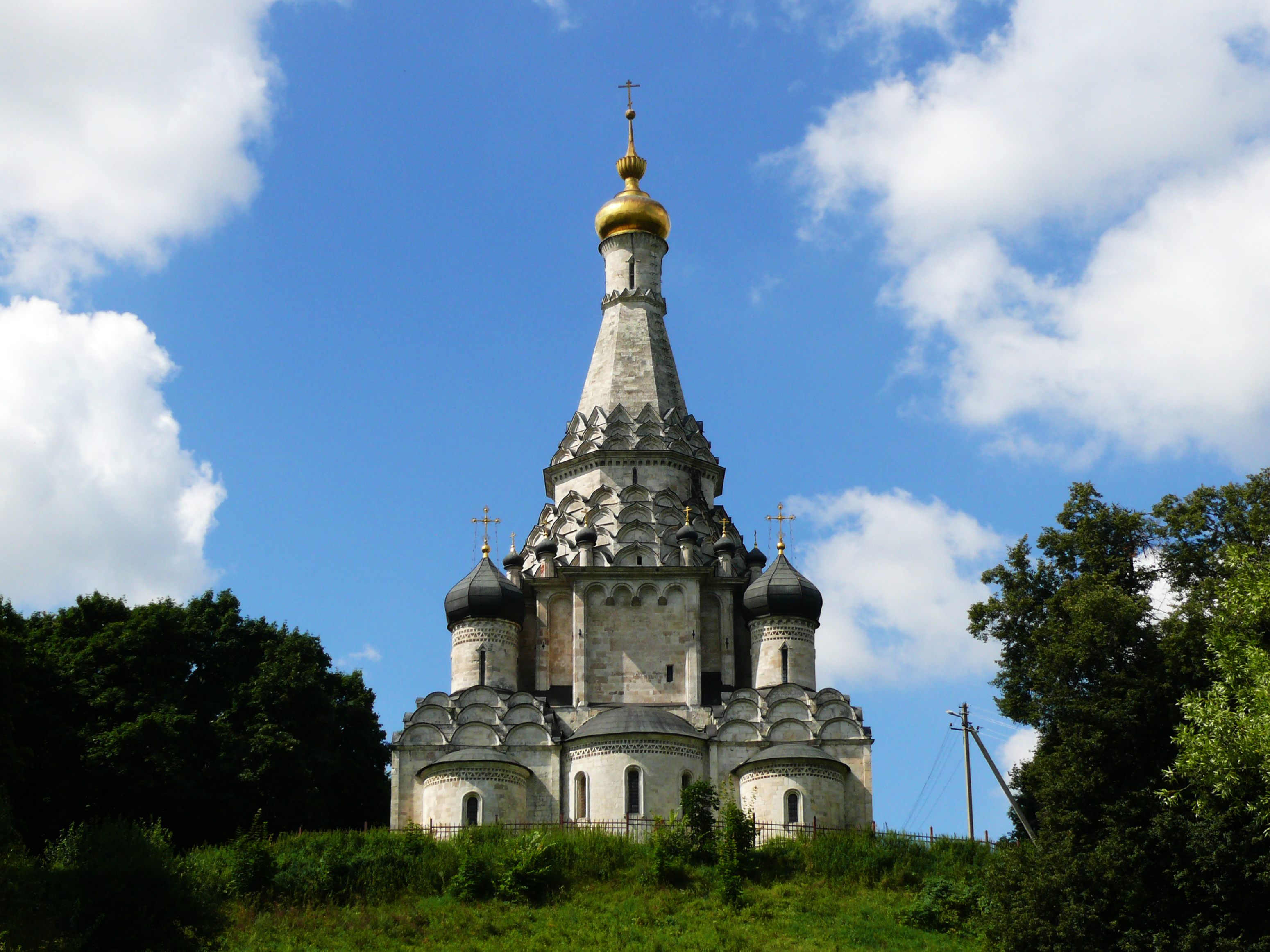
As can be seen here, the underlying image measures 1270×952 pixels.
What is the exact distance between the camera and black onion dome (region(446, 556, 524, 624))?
40.0 metres

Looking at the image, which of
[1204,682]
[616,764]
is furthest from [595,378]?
[1204,682]

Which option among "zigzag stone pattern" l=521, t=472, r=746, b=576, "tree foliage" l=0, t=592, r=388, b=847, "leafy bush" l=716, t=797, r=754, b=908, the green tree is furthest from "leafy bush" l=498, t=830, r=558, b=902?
the green tree

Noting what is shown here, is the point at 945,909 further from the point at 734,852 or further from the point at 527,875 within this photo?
the point at 527,875

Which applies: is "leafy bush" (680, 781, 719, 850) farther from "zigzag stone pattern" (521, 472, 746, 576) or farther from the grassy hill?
"zigzag stone pattern" (521, 472, 746, 576)

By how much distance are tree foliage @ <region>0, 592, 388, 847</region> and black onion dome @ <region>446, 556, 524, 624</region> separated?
373cm

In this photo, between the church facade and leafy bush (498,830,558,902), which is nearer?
leafy bush (498,830,558,902)

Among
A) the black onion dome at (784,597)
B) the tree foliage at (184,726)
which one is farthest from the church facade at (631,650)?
the tree foliage at (184,726)

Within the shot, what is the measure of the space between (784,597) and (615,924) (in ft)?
43.6

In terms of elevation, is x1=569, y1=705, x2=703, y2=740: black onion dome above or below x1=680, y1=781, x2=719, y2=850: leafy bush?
above

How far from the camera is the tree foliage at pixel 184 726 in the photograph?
34438 mm

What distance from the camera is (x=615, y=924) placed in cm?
2808

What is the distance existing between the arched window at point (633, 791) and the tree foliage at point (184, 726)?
7.59 m

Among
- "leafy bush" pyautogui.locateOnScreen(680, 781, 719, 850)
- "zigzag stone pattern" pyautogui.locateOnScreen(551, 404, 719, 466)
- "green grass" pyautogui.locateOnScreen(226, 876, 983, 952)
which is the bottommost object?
"green grass" pyautogui.locateOnScreen(226, 876, 983, 952)

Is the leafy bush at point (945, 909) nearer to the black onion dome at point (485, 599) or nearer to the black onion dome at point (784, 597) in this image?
the black onion dome at point (784, 597)
